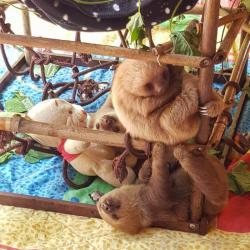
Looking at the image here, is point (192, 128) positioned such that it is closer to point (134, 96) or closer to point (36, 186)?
point (134, 96)

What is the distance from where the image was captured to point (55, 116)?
1.29 metres

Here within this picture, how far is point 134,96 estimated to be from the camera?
3.08 ft

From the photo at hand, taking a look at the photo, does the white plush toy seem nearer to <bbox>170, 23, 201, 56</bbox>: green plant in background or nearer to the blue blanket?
the blue blanket

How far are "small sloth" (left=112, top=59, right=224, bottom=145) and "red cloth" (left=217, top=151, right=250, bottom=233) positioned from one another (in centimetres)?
34

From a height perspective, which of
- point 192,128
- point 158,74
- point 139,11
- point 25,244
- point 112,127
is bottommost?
point 25,244

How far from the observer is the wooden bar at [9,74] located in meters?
1.77

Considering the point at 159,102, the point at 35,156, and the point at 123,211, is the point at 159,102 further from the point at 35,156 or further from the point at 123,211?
the point at 35,156

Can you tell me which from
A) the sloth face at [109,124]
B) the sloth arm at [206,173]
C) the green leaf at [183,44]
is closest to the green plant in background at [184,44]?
the green leaf at [183,44]

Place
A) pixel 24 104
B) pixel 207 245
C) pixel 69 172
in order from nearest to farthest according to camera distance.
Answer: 1. pixel 207 245
2. pixel 69 172
3. pixel 24 104

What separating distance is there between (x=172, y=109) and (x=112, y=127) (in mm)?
351

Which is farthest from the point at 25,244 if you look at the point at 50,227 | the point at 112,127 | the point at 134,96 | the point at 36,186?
the point at 134,96

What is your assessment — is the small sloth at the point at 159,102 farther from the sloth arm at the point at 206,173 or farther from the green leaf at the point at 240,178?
the green leaf at the point at 240,178

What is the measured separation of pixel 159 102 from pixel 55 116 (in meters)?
0.46

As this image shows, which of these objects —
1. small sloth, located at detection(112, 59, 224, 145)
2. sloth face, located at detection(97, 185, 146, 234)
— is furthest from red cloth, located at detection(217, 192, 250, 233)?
small sloth, located at detection(112, 59, 224, 145)
